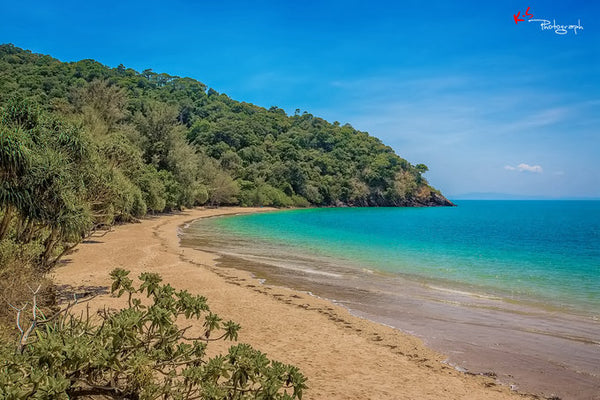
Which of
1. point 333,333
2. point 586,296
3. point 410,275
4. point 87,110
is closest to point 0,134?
point 333,333

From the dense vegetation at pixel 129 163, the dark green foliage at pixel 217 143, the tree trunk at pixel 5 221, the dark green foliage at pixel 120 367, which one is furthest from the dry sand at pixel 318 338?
the dark green foliage at pixel 217 143

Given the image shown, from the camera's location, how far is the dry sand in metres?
6.64

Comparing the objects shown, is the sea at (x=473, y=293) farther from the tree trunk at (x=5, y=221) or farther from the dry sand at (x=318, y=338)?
the tree trunk at (x=5, y=221)

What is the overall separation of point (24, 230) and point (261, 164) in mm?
75083

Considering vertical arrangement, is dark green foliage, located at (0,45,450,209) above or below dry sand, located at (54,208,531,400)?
above

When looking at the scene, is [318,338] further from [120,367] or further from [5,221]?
[5,221]

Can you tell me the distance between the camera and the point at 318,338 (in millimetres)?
8789

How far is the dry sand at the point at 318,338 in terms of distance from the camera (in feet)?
21.8

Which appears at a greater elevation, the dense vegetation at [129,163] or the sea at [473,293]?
the dense vegetation at [129,163]

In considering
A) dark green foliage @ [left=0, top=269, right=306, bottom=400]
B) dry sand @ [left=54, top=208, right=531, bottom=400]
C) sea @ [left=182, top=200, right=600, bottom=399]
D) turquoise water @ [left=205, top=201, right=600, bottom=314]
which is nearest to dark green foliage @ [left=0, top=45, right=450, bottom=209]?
dry sand @ [left=54, top=208, right=531, bottom=400]

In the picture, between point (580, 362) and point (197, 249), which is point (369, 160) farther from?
point (580, 362)

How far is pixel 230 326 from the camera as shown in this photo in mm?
3838

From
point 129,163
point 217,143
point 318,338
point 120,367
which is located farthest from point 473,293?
point 217,143

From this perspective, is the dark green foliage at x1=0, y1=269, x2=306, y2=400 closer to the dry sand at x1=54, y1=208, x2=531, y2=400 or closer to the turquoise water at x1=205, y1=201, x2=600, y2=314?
the dry sand at x1=54, y1=208, x2=531, y2=400
